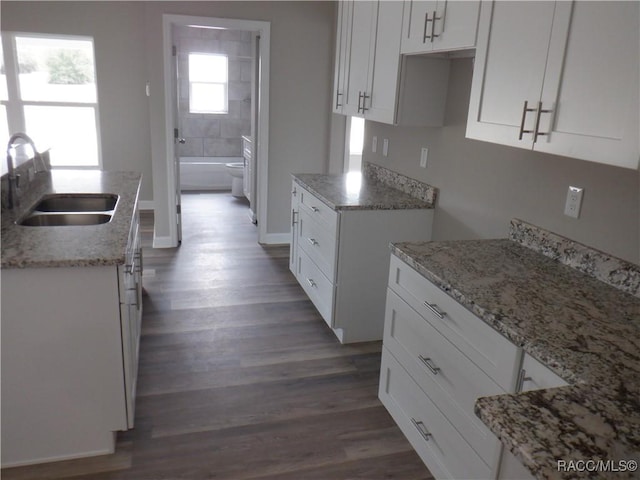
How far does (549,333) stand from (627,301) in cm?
45

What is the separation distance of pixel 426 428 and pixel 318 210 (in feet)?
5.42

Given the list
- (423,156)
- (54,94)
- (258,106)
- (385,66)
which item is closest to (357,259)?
(423,156)

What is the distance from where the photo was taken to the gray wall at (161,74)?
452 cm

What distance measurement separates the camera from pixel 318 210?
10.8 feet

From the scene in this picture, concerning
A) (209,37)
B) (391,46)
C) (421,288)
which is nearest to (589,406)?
(421,288)

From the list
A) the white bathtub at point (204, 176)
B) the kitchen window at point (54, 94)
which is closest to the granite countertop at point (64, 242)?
the kitchen window at point (54, 94)

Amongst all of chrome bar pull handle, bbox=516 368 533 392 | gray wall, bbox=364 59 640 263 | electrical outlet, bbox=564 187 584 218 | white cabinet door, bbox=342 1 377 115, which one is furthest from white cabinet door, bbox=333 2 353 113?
chrome bar pull handle, bbox=516 368 533 392

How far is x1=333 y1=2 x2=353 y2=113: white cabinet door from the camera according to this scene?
350cm

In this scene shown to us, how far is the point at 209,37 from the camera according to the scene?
7578mm

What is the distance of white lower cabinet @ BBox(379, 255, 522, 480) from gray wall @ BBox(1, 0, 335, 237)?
2956 millimetres

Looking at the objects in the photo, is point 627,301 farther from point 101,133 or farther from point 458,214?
point 101,133

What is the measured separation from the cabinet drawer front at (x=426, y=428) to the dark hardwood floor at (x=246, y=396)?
16 centimetres

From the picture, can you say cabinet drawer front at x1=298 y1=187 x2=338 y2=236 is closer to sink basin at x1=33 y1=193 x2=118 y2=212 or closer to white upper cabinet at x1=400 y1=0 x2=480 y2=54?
white upper cabinet at x1=400 y1=0 x2=480 y2=54

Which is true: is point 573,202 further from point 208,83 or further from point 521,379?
point 208,83
